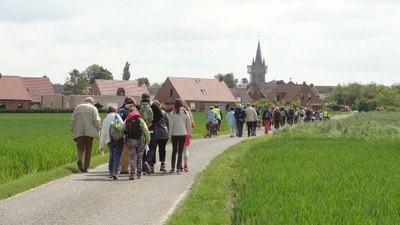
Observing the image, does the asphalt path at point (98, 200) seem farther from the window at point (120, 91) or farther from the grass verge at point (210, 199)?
the window at point (120, 91)

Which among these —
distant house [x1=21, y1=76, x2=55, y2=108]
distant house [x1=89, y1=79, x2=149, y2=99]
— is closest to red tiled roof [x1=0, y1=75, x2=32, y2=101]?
distant house [x1=21, y1=76, x2=55, y2=108]

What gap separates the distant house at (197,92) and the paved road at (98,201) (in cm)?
9684

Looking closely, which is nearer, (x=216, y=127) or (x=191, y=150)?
(x=191, y=150)

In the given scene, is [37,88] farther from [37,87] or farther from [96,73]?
[96,73]

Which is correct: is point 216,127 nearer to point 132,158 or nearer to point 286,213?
point 132,158

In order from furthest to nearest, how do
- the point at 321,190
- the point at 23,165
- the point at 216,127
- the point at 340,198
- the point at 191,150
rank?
the point at 216,127, the point at 191,150, the point at 23,165, the point at 321,190, the point at 340,198

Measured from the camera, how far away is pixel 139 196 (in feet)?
42.0

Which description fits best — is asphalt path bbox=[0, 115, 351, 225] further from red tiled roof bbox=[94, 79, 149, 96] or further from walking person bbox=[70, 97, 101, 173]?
red tiled roof bbox=[94, 79, 149, 96]

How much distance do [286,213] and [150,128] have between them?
9097mm

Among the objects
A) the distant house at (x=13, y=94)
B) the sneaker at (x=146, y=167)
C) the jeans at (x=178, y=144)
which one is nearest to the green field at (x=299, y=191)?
the jeans at (x=178, y=144)

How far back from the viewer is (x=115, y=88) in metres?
121

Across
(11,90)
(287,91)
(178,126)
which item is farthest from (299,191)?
(287,91)

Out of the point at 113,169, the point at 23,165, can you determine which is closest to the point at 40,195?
the point at 113,169

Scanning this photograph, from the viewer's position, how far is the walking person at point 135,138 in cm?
1569
